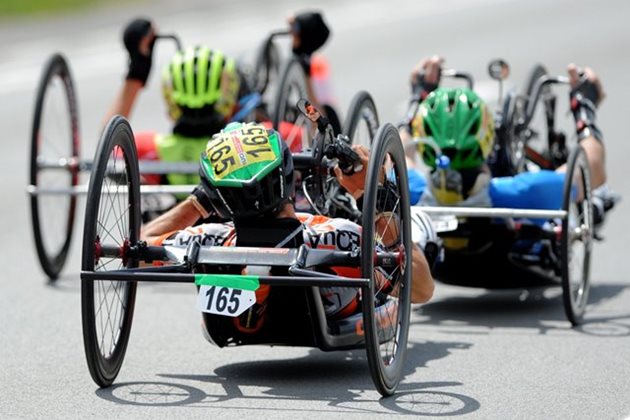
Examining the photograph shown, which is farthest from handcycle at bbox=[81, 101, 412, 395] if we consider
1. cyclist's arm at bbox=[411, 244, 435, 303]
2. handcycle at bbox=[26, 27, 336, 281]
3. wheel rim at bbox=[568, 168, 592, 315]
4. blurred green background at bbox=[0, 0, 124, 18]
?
blurred green background at bbox=[0, 0, 124, 18]

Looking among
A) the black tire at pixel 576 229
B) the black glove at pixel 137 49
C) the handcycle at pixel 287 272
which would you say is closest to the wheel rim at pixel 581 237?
the black tire at pixel 576 229

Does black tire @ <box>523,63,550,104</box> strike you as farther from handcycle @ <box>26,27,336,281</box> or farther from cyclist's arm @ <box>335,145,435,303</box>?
cyclist's arm @ <box>335,145,435,303</box>

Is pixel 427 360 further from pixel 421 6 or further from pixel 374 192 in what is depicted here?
pixel 421 6

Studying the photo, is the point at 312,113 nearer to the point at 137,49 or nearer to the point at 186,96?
the point at 186,96

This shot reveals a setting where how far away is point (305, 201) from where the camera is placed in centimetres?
945

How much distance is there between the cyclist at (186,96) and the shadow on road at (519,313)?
1.96 metres

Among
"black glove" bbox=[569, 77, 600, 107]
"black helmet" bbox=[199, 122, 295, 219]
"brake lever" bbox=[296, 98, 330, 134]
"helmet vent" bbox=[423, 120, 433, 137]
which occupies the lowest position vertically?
"black helmet" bbox=[199, 122, 295, 219]

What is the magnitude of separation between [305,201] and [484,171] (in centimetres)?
149

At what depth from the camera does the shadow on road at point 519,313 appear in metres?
9.98

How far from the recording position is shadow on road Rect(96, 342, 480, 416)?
304 inches

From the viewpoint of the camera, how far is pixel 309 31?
43.3ft

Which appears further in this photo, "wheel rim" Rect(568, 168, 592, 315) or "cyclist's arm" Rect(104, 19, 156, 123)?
"cyclist's arm" Rect(104, 19, 156, 123)

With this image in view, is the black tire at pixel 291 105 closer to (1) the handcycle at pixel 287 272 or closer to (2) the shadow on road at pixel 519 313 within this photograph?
(2) the shadow on road at pixel 519 313

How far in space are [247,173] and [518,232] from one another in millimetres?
3123
